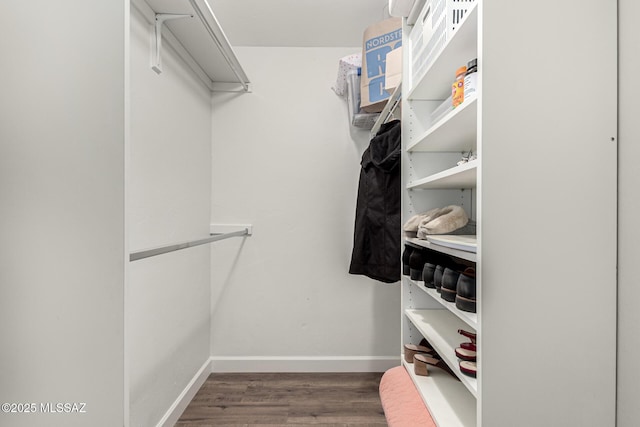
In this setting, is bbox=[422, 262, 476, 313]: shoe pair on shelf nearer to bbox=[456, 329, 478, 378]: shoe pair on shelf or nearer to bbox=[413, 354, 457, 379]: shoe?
bbox=[456, 329, 478, 378]: shoe pair on shelf

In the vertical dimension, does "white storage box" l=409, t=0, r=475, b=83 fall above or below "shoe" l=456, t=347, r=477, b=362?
above

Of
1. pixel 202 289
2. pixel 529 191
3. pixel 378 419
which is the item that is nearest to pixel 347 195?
pixel 202 289

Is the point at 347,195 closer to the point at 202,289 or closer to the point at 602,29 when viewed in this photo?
the point at 202,289

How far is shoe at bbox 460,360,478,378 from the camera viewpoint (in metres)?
0.78

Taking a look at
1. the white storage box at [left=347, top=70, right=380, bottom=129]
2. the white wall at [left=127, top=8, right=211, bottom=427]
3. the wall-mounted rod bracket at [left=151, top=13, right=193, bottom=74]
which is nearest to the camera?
the white wall at [left=127, top=8, right=211, bottom=427]

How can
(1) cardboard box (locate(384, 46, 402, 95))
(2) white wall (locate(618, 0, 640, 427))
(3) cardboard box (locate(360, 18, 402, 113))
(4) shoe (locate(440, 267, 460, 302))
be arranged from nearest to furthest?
1. (2) white wall (locate(618, 0, 640, 427))
2. (4) shoe (locate(440, 267, 460, 302))
3. (1) cardboard box (locate(384, 46, 402, 95))
4. (3) cardboard box (locate(360, 18, 402, 113))

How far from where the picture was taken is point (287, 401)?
69.9 inches

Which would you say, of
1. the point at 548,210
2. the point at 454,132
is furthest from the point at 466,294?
the point at 454,132

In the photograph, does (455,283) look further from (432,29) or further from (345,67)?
(345,67)

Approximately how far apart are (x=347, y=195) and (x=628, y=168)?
1559mm

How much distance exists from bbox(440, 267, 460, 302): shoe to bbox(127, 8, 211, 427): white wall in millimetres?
941

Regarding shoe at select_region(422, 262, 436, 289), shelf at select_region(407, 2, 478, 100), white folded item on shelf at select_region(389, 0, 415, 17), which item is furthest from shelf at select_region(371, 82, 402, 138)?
shoe at select_region(422, 262, 436, 289)

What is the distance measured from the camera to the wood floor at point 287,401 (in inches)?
63.6

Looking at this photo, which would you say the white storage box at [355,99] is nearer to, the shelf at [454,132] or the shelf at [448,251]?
the shelf at [454,132]
